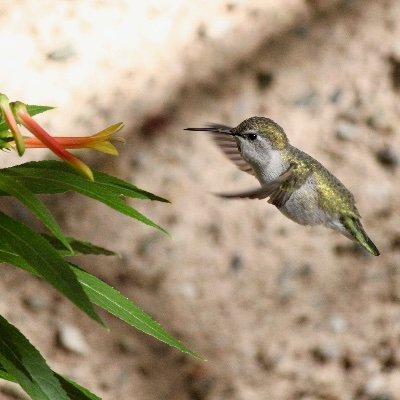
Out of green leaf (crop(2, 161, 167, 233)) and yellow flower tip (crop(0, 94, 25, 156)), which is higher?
green leaf (crop(2, 161, 167, 233))

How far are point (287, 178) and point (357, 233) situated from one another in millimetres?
225

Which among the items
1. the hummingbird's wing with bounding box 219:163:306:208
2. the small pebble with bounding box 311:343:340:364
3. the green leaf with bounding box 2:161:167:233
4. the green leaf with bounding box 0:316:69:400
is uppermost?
the small pebble with bounding box 311:343:340:364

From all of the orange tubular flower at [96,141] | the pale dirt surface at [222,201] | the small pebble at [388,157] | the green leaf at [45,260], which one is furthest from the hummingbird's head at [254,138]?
the small pebble at [388,157]

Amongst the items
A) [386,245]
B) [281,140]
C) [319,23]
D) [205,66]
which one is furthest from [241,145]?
[319,23]

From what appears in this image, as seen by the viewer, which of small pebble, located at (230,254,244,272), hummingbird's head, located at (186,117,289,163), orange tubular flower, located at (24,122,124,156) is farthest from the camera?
small pebble, located at (230,254,244,272)

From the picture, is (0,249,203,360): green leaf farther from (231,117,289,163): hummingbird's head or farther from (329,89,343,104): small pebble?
(329,89,343,104): small pebble

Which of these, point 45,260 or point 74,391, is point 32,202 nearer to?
point 45,260

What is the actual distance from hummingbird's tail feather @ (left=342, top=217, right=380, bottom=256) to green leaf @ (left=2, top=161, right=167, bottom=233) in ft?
1.39

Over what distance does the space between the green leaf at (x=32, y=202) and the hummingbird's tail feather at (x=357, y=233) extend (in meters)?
0.58

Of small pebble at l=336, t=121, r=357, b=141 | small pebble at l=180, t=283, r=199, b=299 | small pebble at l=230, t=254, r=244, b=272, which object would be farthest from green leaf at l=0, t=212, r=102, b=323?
small pebble at l=336, t=121, r=357, b=141

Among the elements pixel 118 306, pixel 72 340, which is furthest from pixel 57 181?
pixel 72 340

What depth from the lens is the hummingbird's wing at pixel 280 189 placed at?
4.13 ft

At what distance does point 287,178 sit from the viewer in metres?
1.40

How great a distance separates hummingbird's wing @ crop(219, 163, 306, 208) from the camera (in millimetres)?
1258
